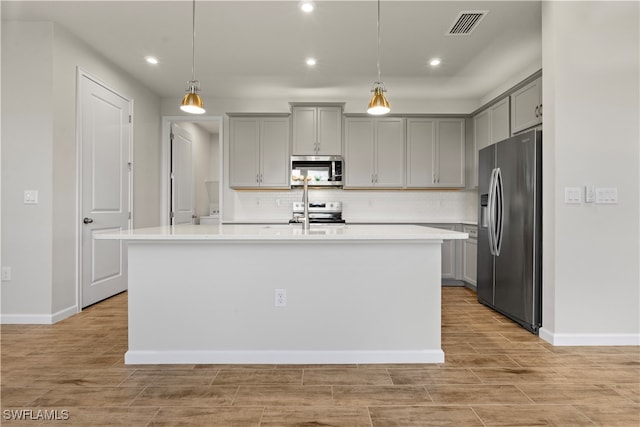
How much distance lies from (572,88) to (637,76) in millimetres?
481

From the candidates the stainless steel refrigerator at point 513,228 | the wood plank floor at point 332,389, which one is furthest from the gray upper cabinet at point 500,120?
the wood plank floor at point 332,389

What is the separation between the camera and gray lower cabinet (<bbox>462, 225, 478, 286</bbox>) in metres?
4.38

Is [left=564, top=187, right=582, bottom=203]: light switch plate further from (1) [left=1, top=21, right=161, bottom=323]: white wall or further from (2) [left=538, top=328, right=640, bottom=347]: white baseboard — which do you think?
(1) [left=1, top=21, right=161, bottom=323]: white wall

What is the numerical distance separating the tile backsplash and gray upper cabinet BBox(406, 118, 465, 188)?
0.38 m

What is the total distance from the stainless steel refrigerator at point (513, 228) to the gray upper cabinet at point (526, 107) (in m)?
0.46

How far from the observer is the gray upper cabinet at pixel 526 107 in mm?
3417

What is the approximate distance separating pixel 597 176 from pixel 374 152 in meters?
2.73

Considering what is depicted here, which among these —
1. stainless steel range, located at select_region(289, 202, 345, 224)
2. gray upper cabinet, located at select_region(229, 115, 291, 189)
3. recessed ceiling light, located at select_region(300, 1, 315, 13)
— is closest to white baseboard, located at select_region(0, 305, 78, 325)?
gray upper cabinet, located at select_region(229, 115, 291, 189)

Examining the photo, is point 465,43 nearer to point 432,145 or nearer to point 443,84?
point 443,84

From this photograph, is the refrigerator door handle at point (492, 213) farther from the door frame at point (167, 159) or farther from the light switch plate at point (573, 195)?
the door frame at point (167, 159)

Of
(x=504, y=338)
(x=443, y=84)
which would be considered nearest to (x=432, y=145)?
(x=443, y=84)

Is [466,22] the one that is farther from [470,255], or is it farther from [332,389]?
[332,389]

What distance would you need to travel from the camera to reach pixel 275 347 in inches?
92.3

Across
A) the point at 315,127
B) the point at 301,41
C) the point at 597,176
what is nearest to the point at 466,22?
the point at 301,41
